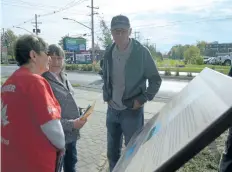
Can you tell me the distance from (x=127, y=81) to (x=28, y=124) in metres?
1.28

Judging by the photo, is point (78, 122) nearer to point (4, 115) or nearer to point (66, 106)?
point (66, 106)

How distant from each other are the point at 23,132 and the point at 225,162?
144 cm

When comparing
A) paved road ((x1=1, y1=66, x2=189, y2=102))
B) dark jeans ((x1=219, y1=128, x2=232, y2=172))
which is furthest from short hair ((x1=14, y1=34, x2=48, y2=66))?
paved road ((x1=1, y1=66, x2=189, y2=102))

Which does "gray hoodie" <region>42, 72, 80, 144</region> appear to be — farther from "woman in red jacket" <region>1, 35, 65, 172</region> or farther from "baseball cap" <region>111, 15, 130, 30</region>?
"baseball cap" <region>111, 15, 130, 30</region>

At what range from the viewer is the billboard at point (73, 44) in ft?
194

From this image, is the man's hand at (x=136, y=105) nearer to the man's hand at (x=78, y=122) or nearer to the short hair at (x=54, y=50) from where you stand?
the man's hand at (x=78, y=122)

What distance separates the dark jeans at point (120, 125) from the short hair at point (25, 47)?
116cm

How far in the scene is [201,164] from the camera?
3.57 meters

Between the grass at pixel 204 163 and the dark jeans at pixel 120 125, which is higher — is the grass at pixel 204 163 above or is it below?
below

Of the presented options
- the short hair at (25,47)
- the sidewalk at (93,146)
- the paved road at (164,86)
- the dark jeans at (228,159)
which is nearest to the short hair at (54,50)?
the short hair at (25,47)

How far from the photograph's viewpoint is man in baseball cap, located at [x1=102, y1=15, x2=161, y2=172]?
9.02 ft

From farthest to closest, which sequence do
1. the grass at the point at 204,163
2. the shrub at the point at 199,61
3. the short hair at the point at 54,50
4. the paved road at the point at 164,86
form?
the shrub at the point at 199,61
the paved road at the point at 164,86
the grass at the point at 204,163
the short hair at the point at 54,50

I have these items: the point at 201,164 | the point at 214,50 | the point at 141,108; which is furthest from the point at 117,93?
the point at 214,50

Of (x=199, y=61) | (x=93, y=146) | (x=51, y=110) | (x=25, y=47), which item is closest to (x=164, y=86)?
(x=93, y=146)
